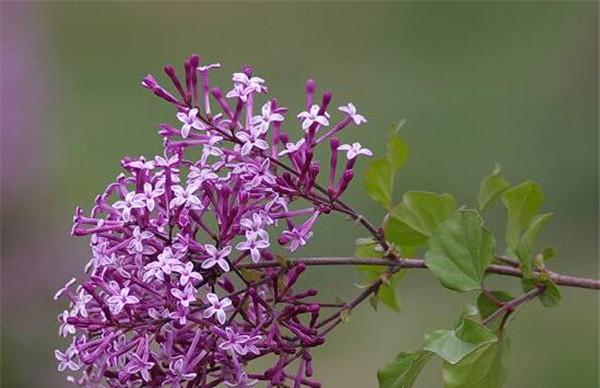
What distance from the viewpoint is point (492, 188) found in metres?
1.15

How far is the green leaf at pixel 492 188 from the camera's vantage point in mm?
1142

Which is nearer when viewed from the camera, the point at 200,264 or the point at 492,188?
the point at 200,264

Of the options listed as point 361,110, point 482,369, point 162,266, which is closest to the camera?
point 162,266

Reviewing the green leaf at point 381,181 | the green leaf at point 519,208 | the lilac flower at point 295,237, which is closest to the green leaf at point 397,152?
the green leaf at point 381,181

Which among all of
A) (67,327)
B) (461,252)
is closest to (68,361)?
(67,327)

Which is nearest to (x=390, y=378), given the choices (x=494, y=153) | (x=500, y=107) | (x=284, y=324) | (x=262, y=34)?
(x=284, y=324)

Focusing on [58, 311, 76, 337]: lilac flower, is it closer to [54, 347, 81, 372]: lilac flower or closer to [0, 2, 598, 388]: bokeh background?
[54, 347, 81, 372]: lilac flower

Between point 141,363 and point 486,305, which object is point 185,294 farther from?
point 486,305

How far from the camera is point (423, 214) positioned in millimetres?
1096

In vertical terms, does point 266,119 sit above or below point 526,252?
above

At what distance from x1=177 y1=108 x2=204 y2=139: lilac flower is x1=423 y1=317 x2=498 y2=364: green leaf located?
27cm

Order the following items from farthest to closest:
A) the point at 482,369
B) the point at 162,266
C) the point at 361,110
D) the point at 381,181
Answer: the point at 361,110 → the point at 381,181 → the point at 482,369 → the point at 162,266

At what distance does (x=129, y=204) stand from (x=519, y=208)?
0.40 metres

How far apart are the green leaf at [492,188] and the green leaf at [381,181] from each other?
4.1 inches
